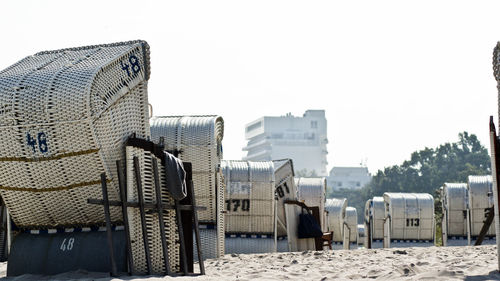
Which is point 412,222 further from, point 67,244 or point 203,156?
point 67,244

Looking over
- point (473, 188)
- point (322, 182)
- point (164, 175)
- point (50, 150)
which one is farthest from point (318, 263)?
point (322, 182)

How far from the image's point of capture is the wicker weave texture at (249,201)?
22.3m

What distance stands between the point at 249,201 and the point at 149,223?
447 inches

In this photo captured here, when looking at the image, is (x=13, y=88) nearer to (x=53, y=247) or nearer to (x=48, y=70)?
(x=48, y=70)

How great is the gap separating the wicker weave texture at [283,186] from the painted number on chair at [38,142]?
14.3 meters

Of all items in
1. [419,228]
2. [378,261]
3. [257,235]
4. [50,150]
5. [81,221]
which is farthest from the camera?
[419,228]

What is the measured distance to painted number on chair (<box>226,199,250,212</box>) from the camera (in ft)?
73.3

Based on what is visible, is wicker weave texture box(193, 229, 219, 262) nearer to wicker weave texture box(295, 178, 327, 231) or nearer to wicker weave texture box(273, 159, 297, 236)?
wicker weave texture box(273, 159, 297, 236)

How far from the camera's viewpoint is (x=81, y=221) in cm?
1116

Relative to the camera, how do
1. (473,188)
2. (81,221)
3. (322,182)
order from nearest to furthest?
(81,221) → (473,188) → (322,182)

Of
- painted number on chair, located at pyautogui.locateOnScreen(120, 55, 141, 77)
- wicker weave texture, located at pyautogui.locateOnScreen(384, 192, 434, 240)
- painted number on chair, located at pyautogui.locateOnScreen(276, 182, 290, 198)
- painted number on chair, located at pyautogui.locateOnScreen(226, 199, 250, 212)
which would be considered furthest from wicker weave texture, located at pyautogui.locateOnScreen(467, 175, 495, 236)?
painted number on chair, located at pyautogui.locateOnScreen(120, 55, 141, 77)

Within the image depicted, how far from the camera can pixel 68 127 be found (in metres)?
10.2

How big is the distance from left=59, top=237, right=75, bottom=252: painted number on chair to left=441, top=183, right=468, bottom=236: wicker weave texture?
2263cm

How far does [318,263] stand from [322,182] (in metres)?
20.9
